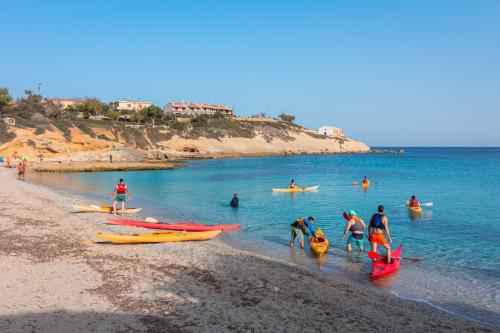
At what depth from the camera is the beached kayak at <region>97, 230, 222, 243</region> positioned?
1241 cm

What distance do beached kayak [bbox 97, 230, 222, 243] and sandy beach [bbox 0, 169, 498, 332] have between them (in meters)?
0.31

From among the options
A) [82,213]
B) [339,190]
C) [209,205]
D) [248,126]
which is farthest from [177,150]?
[82,213]

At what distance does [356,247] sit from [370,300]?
548 centimetres

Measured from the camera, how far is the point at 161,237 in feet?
43.9

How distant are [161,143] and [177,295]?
3020 inches

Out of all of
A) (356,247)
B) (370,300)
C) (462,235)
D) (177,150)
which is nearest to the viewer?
(370,300)

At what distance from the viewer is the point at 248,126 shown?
120m

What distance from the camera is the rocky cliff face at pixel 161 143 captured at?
180ft

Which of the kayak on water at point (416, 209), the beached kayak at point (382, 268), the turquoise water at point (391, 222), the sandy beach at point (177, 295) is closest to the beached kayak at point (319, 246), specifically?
the turquoise water at point (391, 222)

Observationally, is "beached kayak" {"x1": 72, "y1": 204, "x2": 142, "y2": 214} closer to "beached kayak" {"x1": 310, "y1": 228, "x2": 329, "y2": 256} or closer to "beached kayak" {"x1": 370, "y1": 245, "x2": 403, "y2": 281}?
"beached kayak" {"x1": 310, "y1": 228, "x2": 329, "y2": 256}

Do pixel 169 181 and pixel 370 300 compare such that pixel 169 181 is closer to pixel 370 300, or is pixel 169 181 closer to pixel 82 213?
pixel 82 213

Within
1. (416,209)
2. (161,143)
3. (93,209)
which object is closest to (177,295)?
(93,209)

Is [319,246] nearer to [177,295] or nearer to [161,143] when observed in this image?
[177,295]

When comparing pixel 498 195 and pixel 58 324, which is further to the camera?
pixel 498 195
